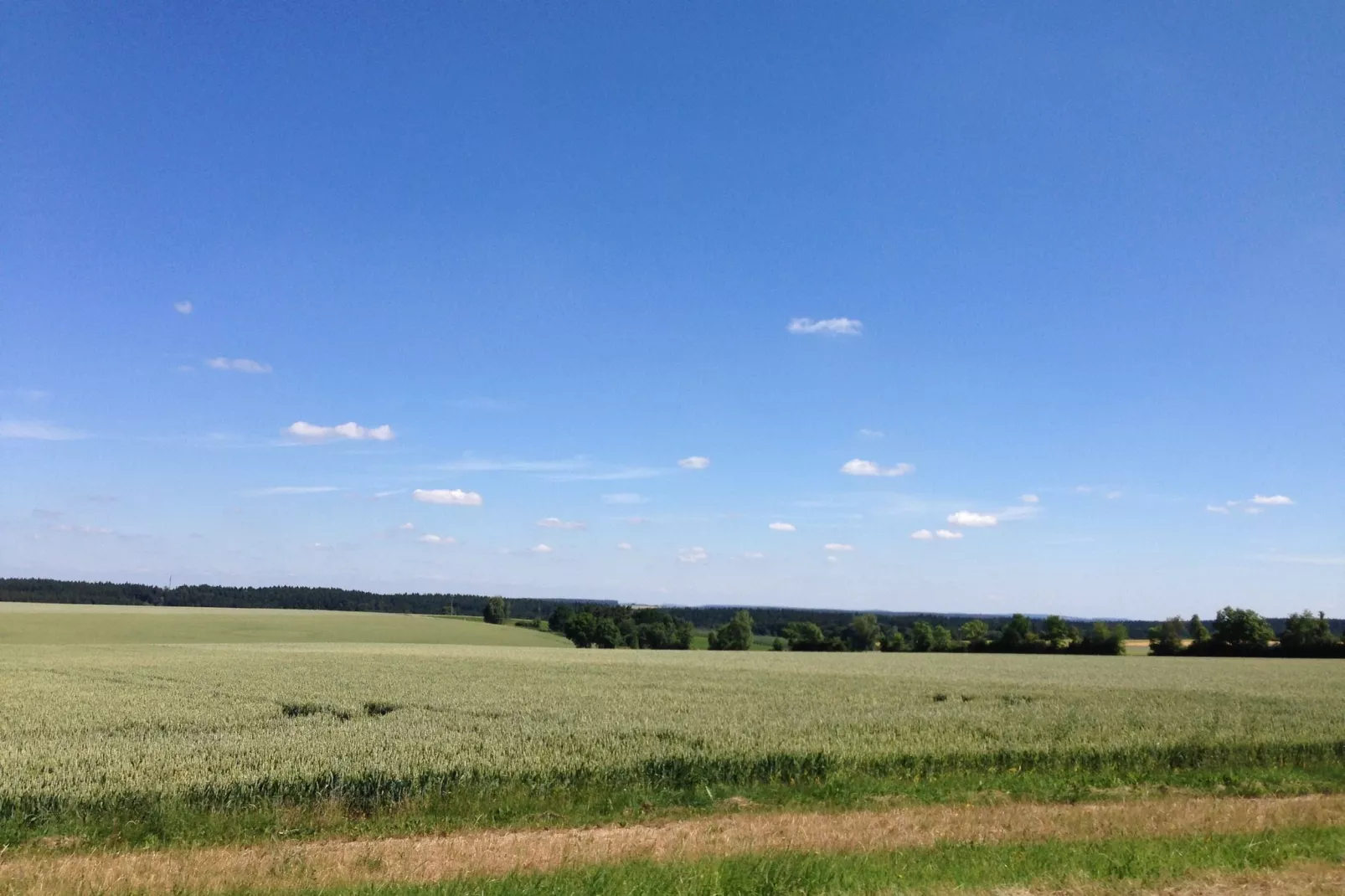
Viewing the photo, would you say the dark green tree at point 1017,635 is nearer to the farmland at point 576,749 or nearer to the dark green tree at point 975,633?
the dark green tree at point 975,633

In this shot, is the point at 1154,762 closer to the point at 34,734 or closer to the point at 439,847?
the point at 439,847

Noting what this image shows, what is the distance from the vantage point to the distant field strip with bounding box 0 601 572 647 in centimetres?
7825

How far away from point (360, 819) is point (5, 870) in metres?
4.68

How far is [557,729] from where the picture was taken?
2141 centimetres

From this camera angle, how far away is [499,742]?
61.9 ft

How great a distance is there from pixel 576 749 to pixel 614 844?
648cm

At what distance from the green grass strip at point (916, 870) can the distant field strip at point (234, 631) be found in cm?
7671

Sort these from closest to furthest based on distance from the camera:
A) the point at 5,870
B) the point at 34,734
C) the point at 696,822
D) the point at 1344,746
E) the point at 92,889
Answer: the point at 92,889 → the point at 5,870 → the point at 696,822 → the point at 34,734 → the point at 1344,746

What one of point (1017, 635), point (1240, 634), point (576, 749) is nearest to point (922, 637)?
point (1017, 635)

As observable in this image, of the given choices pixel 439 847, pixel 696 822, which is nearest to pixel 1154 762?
pixel 696 822

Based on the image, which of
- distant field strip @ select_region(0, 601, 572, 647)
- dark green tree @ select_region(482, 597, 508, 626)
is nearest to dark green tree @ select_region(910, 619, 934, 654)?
distant field strip @ select_region(0, 601, 572, 647)

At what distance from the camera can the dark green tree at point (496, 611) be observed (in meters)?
160

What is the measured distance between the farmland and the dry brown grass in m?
0.61

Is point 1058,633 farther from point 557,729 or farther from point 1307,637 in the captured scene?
point 557,729
